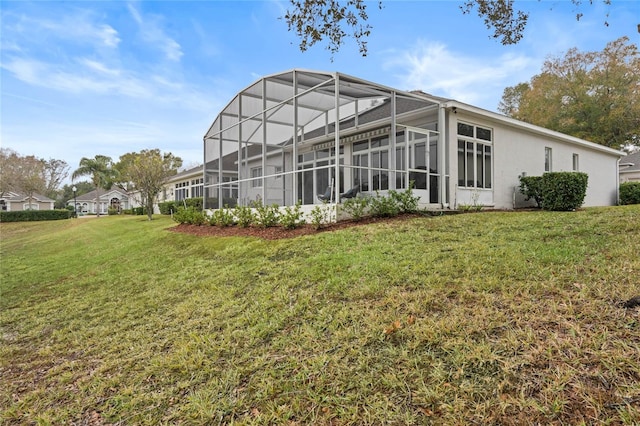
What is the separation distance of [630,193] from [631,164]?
36.7ft

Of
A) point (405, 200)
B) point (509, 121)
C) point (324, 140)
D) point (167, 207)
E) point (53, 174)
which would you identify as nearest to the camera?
point (405, 200)

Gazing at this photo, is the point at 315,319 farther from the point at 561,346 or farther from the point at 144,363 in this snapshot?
the point at 561,346

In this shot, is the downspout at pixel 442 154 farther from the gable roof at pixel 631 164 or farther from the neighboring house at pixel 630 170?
the gable roof at pixel 631 164

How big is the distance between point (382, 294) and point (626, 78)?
31.5 metres

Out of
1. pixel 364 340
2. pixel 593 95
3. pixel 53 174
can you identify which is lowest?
pixel 364 340

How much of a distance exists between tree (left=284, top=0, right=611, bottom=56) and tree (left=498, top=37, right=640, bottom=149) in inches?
1008

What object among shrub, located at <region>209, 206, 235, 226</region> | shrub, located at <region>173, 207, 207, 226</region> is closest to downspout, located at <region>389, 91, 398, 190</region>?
shrub, located at <region>209, 206, 235, 226</region>

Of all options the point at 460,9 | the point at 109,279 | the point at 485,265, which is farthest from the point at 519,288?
the point at 109,279

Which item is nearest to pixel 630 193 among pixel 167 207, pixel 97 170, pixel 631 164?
pixel 631 164

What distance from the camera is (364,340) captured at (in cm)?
296

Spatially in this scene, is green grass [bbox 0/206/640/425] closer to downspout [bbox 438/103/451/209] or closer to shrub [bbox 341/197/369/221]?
shrub [bbox 341/197/369/221]

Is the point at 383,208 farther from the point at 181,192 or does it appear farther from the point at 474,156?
the point at 181,192

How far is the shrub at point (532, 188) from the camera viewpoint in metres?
12.1

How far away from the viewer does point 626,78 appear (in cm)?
2517
